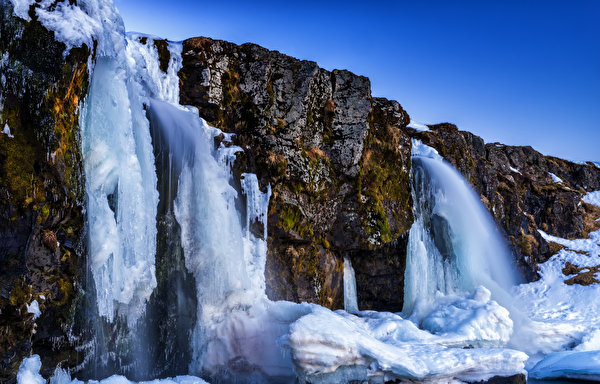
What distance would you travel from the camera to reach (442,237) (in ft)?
57.7

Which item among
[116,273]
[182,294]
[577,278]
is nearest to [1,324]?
[116,273]

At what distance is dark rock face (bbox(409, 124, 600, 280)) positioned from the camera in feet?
69.1

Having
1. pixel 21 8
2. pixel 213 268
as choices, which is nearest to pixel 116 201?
pixel 213 268

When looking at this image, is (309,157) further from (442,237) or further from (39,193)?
(39,193)

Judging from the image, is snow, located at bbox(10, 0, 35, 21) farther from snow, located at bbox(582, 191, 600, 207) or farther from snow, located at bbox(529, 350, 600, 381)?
snow, located at bbox(582, 191, 600, 207)

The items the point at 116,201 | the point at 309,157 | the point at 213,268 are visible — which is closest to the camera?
the point at 116,201

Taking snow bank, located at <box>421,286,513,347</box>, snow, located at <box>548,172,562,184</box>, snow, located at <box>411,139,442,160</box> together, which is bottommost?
snow bank, located at <box>421,286,513,347</box>

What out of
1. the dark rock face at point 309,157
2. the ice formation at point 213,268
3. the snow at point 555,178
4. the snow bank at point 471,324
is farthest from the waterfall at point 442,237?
the snow at point 555,178

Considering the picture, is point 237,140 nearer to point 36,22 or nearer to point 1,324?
point 36,22

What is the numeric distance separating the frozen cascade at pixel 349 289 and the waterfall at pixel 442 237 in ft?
6.21

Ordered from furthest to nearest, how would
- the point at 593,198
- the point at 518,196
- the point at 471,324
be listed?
1. the point at 593,198
2. the point at 518,196
3. the point at 471,324

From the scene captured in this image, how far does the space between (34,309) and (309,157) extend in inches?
A: 317

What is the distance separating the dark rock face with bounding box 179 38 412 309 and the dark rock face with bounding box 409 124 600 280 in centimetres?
600

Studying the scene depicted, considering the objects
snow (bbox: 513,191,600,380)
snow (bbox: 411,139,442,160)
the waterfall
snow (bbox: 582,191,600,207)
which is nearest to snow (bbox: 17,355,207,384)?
snow (bbox: 513,191,600,380)
